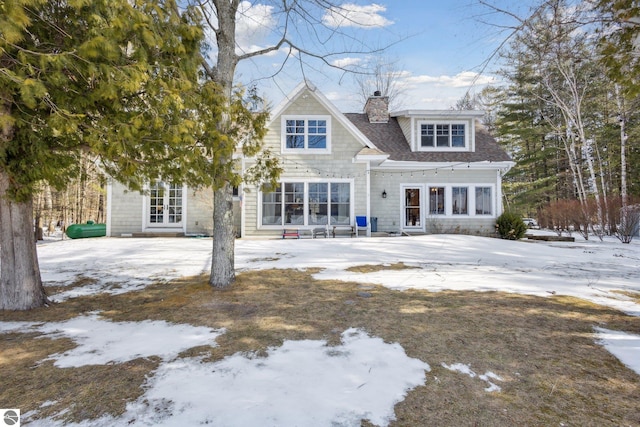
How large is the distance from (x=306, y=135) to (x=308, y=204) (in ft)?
9.41

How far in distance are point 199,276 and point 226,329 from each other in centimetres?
295

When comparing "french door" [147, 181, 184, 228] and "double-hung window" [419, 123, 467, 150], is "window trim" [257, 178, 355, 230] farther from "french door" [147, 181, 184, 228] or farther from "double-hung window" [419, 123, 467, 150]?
"double-hung window" [419, 123, 467, 150]

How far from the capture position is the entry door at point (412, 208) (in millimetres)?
14305

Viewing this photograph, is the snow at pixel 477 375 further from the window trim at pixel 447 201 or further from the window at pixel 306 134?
the window trim at pixel 447 201

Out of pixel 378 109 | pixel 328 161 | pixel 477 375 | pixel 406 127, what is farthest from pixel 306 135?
pixel 477 375

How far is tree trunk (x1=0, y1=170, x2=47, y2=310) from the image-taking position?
4.19 metres

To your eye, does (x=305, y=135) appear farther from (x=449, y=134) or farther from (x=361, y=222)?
(x=449, y=134)

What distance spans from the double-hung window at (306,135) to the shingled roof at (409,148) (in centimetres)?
295

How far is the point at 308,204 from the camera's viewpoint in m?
13.1

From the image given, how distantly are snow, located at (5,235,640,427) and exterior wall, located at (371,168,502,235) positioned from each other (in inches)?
249

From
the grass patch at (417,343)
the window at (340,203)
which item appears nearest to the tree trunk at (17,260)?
the grass patch at (417,343)

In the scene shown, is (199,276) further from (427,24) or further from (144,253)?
(427,24)

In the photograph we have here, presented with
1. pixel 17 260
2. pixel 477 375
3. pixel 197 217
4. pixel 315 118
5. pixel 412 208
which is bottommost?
pixel 477 375

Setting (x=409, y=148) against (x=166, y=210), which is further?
(x=409, y=148)
